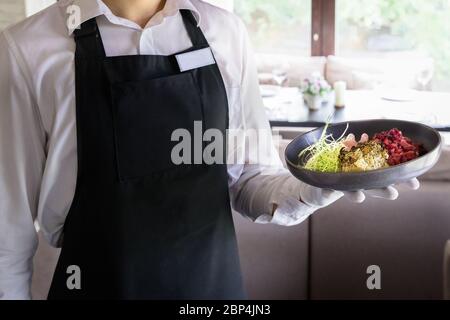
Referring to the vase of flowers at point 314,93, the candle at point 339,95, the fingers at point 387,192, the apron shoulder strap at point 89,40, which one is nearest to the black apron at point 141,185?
the apron shoulder strap at point 89,40

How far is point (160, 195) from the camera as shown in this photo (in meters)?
1.05

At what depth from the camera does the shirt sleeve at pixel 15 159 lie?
3.18 feet

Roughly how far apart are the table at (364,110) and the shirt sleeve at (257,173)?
5.96ft

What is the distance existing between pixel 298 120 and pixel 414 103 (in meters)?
0.82

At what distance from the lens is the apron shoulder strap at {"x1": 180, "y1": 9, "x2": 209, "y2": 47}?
43.6 inches

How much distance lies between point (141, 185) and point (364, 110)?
2.55 metres

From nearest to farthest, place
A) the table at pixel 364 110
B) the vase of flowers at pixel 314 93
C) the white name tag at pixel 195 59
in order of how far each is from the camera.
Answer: the white name tag at pixel 195 59 < the table at pixel 364 110 < the vase of flowers at pixel 314 93

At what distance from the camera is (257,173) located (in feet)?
3.90

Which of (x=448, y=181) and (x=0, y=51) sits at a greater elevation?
(x=0, y=51)

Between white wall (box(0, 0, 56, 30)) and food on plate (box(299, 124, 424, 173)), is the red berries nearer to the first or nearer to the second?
food on plate (box(299, 124, 424, 173))

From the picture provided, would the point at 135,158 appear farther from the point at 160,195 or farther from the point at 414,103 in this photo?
the point at 414,103

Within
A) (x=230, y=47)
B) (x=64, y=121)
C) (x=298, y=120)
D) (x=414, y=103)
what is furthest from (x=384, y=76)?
(x=64, y=121)

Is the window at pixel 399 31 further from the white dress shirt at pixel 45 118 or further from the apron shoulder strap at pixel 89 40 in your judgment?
the apron shoulder strap at pixel 89 40

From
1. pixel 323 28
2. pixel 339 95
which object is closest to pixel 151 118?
pixel 339 95
